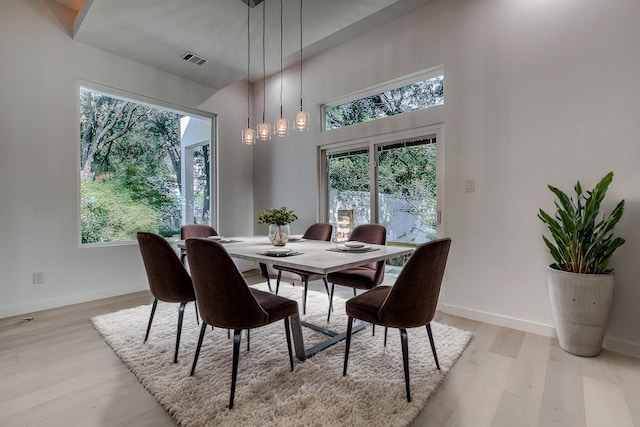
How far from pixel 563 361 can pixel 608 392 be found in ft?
1.19

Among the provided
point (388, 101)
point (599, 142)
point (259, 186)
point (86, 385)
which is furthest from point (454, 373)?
point (259, 186)

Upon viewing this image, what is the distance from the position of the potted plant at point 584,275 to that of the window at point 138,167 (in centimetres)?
430

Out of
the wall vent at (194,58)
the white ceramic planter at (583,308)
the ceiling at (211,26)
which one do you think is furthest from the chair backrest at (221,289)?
the wall vent at (194,58)

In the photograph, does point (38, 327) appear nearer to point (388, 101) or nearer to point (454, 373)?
point (454, 373)

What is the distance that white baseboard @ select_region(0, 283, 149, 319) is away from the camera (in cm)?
301

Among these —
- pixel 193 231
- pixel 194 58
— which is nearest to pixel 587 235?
pixel 193 231

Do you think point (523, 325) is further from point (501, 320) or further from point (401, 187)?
point (401, 187)

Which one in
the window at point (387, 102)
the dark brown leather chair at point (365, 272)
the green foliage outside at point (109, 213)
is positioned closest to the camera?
the dark brown leather chair at point (365, 272)

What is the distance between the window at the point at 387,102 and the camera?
3.25m

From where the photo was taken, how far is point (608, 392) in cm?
174

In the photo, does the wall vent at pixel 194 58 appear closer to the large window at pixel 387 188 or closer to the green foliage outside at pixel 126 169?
the green foliage outside at pixel 126 169

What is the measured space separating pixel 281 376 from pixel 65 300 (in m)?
2.87

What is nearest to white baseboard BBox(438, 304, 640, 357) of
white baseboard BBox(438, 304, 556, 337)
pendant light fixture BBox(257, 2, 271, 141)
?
white baseboard BBox(438, 304, 556, 337)

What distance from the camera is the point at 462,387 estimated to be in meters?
1.78
